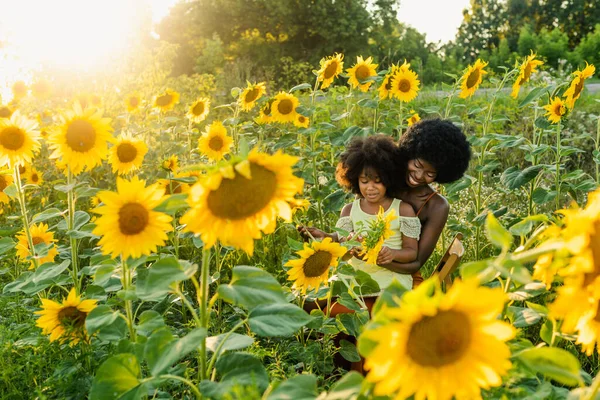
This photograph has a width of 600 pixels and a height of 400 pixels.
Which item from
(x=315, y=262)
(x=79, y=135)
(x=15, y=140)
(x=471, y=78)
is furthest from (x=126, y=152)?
(x=471, y=78)

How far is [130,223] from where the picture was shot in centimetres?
120

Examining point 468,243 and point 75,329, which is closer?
point 75,329

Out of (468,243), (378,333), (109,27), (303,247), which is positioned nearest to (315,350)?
(303,247)

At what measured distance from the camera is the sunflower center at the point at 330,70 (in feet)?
10.3

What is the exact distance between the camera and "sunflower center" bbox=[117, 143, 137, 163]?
238cm

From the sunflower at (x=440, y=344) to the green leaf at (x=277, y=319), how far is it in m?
0.30

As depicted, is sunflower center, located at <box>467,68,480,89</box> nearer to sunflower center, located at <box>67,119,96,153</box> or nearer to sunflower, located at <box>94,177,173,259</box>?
sunflower center, located at <box>67,119,96,153</box>

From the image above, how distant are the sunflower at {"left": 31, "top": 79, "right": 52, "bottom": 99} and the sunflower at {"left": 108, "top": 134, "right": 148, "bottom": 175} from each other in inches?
118

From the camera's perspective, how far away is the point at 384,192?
2416 millimetres

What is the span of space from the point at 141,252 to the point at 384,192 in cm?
140

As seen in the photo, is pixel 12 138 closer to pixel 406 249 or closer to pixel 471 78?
pixel 406 249

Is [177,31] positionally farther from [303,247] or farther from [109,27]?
[303,247]

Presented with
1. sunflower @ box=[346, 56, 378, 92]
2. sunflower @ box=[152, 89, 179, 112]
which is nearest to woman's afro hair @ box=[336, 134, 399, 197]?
sunflower @ box=[346, 56, 378, 92]

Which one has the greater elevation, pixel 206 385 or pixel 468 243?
pixel 206 385
